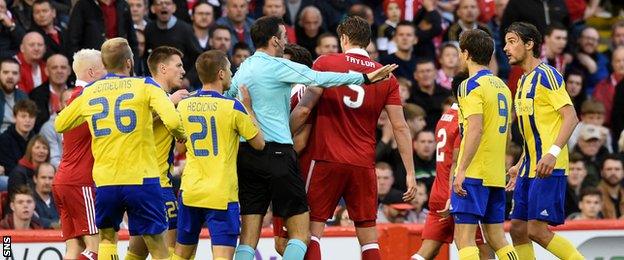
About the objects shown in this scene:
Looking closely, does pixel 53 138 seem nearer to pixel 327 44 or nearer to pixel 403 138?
pixel 327 44

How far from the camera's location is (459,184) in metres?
13.3

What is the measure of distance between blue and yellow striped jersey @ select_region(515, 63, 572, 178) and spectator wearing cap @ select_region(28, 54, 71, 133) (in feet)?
22.1

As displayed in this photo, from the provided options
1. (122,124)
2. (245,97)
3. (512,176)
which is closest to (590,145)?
(512,176)

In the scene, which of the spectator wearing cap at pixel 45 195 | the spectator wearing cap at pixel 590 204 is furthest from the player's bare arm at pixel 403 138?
the spectator wearing cap at pixel 590 204

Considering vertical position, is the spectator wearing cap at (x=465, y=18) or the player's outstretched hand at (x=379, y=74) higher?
the spectator wearing cap at (x=465, y=18)

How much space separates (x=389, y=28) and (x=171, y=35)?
336cm

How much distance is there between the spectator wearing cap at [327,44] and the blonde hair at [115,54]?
7281 mm

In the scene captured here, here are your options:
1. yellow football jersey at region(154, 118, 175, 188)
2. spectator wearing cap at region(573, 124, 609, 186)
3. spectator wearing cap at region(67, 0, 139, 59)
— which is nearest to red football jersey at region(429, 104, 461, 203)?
yellow football jersey at region(154, 118, 175, 188)

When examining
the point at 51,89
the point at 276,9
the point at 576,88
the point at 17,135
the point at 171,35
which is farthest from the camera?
the point at 576,88

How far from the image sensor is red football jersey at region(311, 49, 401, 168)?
13.7 meters

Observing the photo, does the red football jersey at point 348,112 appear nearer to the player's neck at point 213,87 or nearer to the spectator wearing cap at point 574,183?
the player's neck at point 213,87

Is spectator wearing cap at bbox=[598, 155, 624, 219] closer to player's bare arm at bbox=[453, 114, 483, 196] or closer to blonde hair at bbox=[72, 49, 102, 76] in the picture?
player's bare arm at bbox=[453, 114, 483, 196]

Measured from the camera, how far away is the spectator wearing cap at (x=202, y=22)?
790 inches
